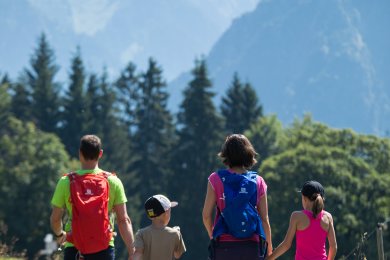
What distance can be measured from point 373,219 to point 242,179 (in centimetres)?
4066

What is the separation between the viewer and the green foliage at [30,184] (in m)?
50.2

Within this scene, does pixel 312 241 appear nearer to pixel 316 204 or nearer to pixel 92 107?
pixel 316 204

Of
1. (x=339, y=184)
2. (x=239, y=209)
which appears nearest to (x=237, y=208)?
(x=239, y=209)

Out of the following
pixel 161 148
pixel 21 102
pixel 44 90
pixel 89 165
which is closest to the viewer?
pixel 89 165

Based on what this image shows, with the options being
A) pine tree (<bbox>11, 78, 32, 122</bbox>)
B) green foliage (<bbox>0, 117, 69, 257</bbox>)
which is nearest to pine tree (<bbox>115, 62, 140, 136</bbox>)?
pine tree (<bbox>11, 78, 32, 122</bbox>)

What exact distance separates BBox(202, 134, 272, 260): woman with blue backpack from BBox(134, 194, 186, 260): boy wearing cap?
715 mm

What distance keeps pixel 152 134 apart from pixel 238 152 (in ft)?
218

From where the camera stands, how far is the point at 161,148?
236ft

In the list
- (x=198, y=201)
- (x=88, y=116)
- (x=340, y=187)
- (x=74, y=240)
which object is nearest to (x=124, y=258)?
(x=198, y=201)

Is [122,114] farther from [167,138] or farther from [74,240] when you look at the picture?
[74,240]

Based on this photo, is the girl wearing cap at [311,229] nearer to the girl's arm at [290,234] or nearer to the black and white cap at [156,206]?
the girl's arm at [290,234]

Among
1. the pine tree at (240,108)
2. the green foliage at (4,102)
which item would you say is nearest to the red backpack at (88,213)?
the green foliage at (4,102)

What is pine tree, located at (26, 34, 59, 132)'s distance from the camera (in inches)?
2564

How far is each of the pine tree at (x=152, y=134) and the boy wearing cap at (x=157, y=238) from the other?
58.7 m
